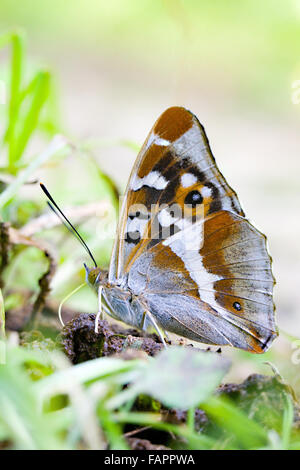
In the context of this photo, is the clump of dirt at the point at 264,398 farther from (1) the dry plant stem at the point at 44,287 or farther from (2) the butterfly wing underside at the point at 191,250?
(1) the dry plant stem at the point at 44,287

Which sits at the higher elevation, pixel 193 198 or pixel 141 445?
pixel 193 198

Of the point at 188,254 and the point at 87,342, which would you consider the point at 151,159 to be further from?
the point at 87,342

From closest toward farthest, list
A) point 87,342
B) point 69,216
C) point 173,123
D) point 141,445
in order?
point 141,445 → point 87,342 → point 173,123 → point 69,216

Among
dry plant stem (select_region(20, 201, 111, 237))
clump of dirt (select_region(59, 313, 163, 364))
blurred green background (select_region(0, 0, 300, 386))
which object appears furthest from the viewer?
blurred green background (select_region(0, 0, 300, 386))

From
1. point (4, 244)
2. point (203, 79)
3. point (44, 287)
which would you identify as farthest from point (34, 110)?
point (203, 79)

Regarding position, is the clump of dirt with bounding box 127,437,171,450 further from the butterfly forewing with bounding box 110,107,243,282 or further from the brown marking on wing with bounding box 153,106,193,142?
the brown marking on wing with bounding box 153,106,193,142

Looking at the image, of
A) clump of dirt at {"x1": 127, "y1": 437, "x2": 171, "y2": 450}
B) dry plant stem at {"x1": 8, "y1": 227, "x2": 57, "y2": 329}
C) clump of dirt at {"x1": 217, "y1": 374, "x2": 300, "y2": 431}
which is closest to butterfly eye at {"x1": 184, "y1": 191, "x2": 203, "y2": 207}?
dry plant stem at {"x1": 8, "y1": 227, "x2": 57, "y2": 329}

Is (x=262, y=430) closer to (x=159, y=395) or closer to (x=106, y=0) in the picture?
(x=159, y=395)
